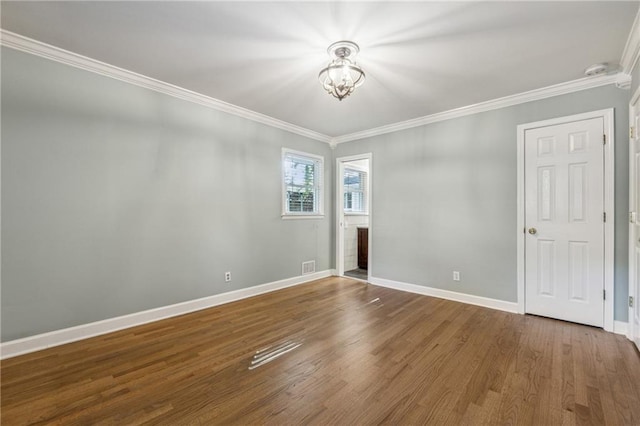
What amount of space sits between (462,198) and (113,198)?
13.8 feet

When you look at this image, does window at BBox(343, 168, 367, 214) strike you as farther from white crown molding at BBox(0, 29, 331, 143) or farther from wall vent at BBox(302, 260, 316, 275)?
white crown molding at BBox(0, 29, 331, 143)

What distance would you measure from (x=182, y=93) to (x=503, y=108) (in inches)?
156

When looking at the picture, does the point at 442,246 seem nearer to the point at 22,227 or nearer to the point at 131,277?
the point at 131,277

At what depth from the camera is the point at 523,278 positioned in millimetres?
3266

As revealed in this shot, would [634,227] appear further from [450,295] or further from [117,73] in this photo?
[117,73]

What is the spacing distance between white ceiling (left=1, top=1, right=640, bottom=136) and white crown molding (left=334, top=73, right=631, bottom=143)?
122mm

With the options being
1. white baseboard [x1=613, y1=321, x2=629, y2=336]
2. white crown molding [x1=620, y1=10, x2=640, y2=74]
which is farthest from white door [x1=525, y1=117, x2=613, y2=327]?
white crown molding [x1=620, y1=10, x2=640, y2=74]

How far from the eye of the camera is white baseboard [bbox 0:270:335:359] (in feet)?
7.55

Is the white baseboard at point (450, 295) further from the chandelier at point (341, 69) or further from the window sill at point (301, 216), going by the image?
the chandelier at point (341, 69)

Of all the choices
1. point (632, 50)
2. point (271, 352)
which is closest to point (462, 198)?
point (632, 50)

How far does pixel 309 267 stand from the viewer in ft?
15.7

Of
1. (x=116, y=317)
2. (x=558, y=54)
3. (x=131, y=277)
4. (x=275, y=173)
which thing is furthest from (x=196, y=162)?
(x=558, y=54)

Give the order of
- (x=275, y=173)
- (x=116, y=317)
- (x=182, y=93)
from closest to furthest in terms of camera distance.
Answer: (x=116, y=317), (x=182, y=93), (x=275, y=173)

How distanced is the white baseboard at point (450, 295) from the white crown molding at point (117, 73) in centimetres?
316
